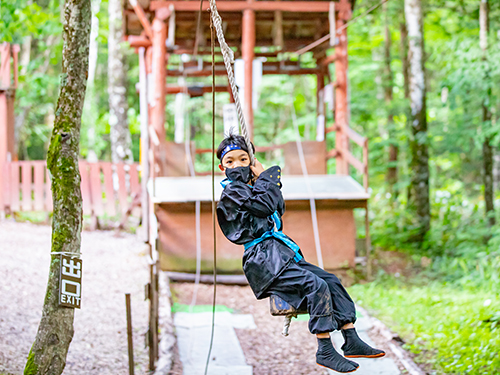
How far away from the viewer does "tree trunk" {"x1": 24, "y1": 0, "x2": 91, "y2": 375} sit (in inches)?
161

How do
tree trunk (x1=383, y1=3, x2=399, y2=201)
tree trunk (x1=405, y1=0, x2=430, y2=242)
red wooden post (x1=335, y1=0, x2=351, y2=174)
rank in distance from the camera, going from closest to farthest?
red wooden post (x1=335, y1=0, x2=351, y2=174) → tree trunk (x1=405, y1=0, x2=430, y2=242) → tree trunk (x1=383, y1=3, x2=399, y2=201)

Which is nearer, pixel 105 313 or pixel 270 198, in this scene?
pixel 270 198

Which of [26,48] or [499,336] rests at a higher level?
[26,48]

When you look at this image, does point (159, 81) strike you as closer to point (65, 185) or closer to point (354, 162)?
point (354, 162)

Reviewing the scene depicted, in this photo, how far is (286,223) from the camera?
360 inches

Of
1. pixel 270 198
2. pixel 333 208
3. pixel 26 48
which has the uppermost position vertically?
pixel 26 48

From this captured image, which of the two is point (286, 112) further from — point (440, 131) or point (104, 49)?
point (440, 131)

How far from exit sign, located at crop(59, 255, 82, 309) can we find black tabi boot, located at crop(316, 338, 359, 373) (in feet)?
6.80

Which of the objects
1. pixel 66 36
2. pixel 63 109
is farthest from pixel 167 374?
pixel 66 36

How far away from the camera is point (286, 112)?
982 inches

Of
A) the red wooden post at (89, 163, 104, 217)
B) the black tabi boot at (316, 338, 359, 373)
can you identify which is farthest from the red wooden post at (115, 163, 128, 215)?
the black tabi boot at (316, 338, 359, 373)

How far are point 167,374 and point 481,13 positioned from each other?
9.50m

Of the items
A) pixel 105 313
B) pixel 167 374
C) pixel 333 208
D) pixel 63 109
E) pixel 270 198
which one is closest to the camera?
pixel 270 198

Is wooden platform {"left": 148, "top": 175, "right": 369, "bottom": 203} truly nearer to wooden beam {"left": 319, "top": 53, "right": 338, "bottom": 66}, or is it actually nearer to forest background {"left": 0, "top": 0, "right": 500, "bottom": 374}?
forest background {"left": 0, "top": 0, "right": 500, "bottom": 374}
